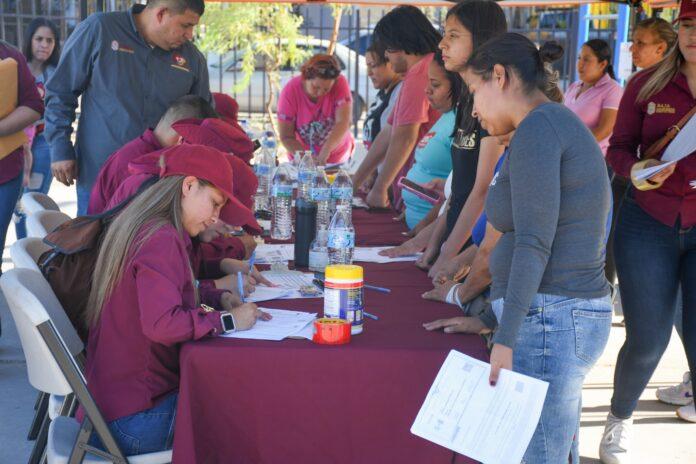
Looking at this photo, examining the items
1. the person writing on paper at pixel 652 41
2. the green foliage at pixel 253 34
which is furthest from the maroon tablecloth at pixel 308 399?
the green foliage at pixel 253 34

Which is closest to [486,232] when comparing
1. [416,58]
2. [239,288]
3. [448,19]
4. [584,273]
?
[584,273]

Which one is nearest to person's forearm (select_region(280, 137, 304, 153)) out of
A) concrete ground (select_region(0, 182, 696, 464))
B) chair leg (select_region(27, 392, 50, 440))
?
concrete ground (select_region(0, 182, 696, 464))

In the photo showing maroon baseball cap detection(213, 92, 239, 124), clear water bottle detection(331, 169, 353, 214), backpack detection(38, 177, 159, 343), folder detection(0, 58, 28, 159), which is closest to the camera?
backpack detection(38, 177, 159, 343)

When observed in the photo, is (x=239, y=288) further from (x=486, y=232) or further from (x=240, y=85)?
(x=240, y=85)

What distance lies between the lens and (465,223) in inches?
104

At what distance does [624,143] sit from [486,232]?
100cm

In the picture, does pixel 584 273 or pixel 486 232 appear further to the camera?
pixel 486 232

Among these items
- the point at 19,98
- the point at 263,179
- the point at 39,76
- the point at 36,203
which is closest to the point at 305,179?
the point at 263,179

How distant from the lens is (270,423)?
2.02 metres

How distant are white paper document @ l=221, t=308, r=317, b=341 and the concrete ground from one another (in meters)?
1.42

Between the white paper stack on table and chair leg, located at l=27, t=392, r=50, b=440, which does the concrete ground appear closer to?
chair leg, located at l=27, t=392, r=50, b=440

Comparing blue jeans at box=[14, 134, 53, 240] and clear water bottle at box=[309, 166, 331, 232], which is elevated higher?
clear water bottle at box=[309, 166, 331, 232]

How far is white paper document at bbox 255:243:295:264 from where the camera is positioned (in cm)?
297

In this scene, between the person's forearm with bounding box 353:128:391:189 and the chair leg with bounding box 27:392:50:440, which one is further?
the person's forearm with bounding box 353:128:391:189
